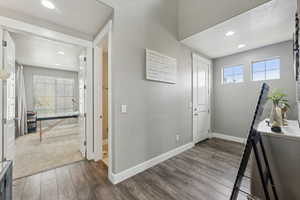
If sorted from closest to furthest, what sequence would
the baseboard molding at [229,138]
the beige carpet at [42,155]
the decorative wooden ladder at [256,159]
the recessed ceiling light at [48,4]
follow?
the decorative wooden ladder at [256,159] → the recessed ceiling light at [48,4] → the beige carpet at [42,155] → the baseboard molding at [229,138]

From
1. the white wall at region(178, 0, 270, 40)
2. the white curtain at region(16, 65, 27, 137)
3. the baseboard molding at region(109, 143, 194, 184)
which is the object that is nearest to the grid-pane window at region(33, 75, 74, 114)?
the white curtain at region(16, 65, 27, 137)

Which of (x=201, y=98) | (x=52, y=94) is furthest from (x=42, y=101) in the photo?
(x=201, y=98)

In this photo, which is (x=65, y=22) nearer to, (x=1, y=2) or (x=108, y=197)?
(x=1, y=2)

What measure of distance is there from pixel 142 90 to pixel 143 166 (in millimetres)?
1380

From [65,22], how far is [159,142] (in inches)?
112

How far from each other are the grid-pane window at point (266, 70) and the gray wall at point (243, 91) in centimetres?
10

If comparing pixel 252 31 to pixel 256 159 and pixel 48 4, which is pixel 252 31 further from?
pixel 48 4

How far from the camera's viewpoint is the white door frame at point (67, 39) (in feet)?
5.89

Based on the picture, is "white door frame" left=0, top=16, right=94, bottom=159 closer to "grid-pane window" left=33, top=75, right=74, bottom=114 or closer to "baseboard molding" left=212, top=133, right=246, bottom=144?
"baseboard molding" left=212, top=133, right=246, bottom=144

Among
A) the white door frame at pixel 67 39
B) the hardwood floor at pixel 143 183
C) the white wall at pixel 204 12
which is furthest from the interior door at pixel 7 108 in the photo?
the white wall at pixel 204 12

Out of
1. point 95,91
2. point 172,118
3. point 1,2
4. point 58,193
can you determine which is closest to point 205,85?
point 172,118

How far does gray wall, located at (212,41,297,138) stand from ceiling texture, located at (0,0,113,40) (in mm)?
3702

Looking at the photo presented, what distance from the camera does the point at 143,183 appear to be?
5.96 ft

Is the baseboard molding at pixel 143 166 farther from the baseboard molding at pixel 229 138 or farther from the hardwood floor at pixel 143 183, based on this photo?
the baseboard molding at pixel 229 138
